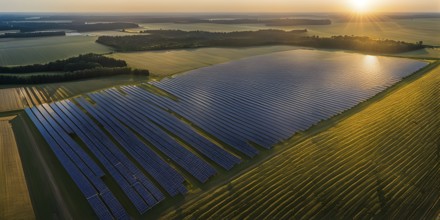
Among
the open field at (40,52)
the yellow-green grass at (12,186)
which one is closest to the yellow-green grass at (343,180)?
the yellow-green grass at (12,186)

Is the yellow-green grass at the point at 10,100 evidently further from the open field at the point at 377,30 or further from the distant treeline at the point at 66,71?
the open field at the point at 377,30

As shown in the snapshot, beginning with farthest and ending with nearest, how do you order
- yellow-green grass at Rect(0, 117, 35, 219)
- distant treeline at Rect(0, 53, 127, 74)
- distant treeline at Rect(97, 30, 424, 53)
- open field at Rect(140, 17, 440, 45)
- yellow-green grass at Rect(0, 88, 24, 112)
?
1. open field at Rect(140, 17, 440, 45)
2. distant treeline at Rect(97, 30, 424, 53)
3. distant treeline at Rect(0, 53, 127, 74)
4. yellow-green grass at Rect(0, 88, 24, 112)
5. yellow-green grass at Rect(0, 117, 35, 219)

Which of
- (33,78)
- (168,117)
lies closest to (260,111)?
(168,117)

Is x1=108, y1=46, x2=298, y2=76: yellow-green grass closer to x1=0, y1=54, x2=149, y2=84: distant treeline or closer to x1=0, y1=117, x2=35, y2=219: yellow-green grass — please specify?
x1=0, y1=54, x2=149, y2=84: distant treeline

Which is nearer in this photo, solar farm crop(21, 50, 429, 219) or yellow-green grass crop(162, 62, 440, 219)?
yellow-green grass crop(162, 62, 440, 219)

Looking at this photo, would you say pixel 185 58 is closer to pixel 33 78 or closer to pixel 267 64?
pixel 267 64

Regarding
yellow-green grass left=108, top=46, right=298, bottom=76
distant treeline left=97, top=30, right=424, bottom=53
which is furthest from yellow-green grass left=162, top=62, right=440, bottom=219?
distant treeline left=97, top=30, right=424, bottom=53

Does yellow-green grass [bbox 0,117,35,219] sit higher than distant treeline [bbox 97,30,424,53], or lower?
lower
